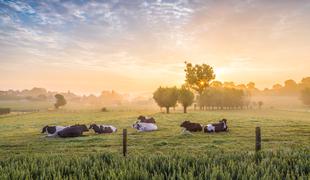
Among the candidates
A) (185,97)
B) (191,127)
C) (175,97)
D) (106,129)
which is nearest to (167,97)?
(175,97)

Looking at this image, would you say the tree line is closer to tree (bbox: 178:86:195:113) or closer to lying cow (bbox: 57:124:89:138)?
tree (bbox: 178:86:195:113)

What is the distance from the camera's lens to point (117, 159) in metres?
9.59

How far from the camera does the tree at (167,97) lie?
225 feet

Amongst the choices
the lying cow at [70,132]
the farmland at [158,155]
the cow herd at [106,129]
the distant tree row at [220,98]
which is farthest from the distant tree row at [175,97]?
the lying cow at [70,132]

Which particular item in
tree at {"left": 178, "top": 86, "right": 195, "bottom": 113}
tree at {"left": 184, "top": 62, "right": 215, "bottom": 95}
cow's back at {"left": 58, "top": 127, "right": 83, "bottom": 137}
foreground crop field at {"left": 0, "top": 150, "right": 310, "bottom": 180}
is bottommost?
cow's back at {"left": 58, "top": 127, "right": 83, "bottom": 137}

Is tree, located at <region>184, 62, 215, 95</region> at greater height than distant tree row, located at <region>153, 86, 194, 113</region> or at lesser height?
greater

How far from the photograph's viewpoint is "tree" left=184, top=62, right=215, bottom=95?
8906 cm

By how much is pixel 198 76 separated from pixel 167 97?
23619mm

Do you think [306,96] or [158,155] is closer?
[158,155]

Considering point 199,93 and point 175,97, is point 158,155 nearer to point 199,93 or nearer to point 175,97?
point 175,97

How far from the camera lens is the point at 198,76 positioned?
8906 cm

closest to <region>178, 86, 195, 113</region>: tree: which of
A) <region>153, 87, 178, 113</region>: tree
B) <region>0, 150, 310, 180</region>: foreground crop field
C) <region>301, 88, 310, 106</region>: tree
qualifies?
<region>153, 87, 178, 113</region>: tree

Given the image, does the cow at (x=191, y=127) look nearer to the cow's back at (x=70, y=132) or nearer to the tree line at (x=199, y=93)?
the cow's back at (x=70, y=132)

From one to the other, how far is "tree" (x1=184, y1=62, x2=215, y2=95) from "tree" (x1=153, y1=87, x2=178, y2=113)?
2037 centimetres
